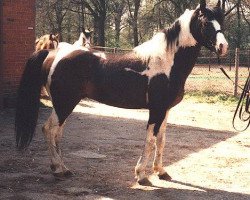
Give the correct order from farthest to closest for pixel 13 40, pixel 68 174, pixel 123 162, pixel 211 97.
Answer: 1. pixel 211 97
2. pixel 13 40
3. pixel 123 162
4. pixel 68 174

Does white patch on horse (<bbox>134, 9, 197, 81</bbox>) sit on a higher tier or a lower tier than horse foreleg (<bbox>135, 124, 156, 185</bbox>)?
higher

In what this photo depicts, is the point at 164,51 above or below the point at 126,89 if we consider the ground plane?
above

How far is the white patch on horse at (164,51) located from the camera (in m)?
4.98

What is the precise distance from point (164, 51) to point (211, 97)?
1027 cm

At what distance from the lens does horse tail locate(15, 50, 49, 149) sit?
5488 millimetres

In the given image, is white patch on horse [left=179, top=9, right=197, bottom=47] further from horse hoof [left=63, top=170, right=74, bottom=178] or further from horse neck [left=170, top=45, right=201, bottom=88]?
horse hoof [left=63, top=170, right=74, bottom=178]

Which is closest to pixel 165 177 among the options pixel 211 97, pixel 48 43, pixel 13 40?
pixel 13 40

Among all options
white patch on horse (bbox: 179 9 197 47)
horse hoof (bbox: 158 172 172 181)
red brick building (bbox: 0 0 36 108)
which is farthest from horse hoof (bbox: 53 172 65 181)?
red brick building (bbox: 0 0 36 108)

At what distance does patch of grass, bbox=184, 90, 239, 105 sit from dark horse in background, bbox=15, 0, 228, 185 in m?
8.92

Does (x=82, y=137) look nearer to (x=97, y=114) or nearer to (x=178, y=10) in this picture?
(x=97, y=114)

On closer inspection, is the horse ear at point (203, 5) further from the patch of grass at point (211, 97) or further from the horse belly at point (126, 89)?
the patch of grass at point (211, 97)

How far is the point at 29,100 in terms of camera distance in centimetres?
559

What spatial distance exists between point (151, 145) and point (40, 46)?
368 inches

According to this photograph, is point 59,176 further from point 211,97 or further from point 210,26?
point 211,97
